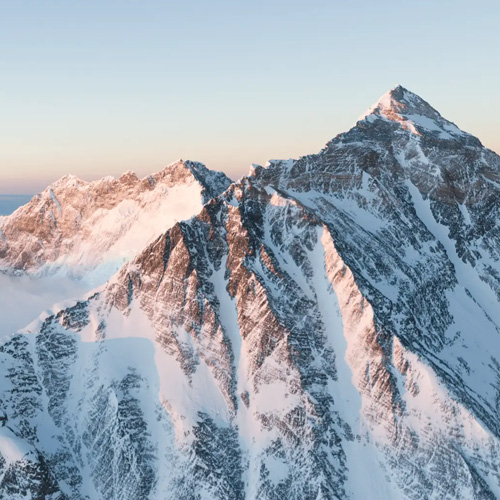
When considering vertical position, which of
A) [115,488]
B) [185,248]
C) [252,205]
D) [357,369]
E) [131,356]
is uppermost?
[252,205]

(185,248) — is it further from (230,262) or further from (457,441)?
(457,441)

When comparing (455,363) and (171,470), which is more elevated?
(455,363)

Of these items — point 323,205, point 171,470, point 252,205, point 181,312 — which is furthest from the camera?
point 323,205

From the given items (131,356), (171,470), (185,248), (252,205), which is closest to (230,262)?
(185,248)

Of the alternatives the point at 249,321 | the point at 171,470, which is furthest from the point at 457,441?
the point at 171,470

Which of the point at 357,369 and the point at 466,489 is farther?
the point at 357,369

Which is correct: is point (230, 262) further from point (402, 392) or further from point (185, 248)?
point (402, 392)

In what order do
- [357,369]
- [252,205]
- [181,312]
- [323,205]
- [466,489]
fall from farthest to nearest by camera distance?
[323,205] → [252,205] → [181,312] → [357,369] → [466,489]
